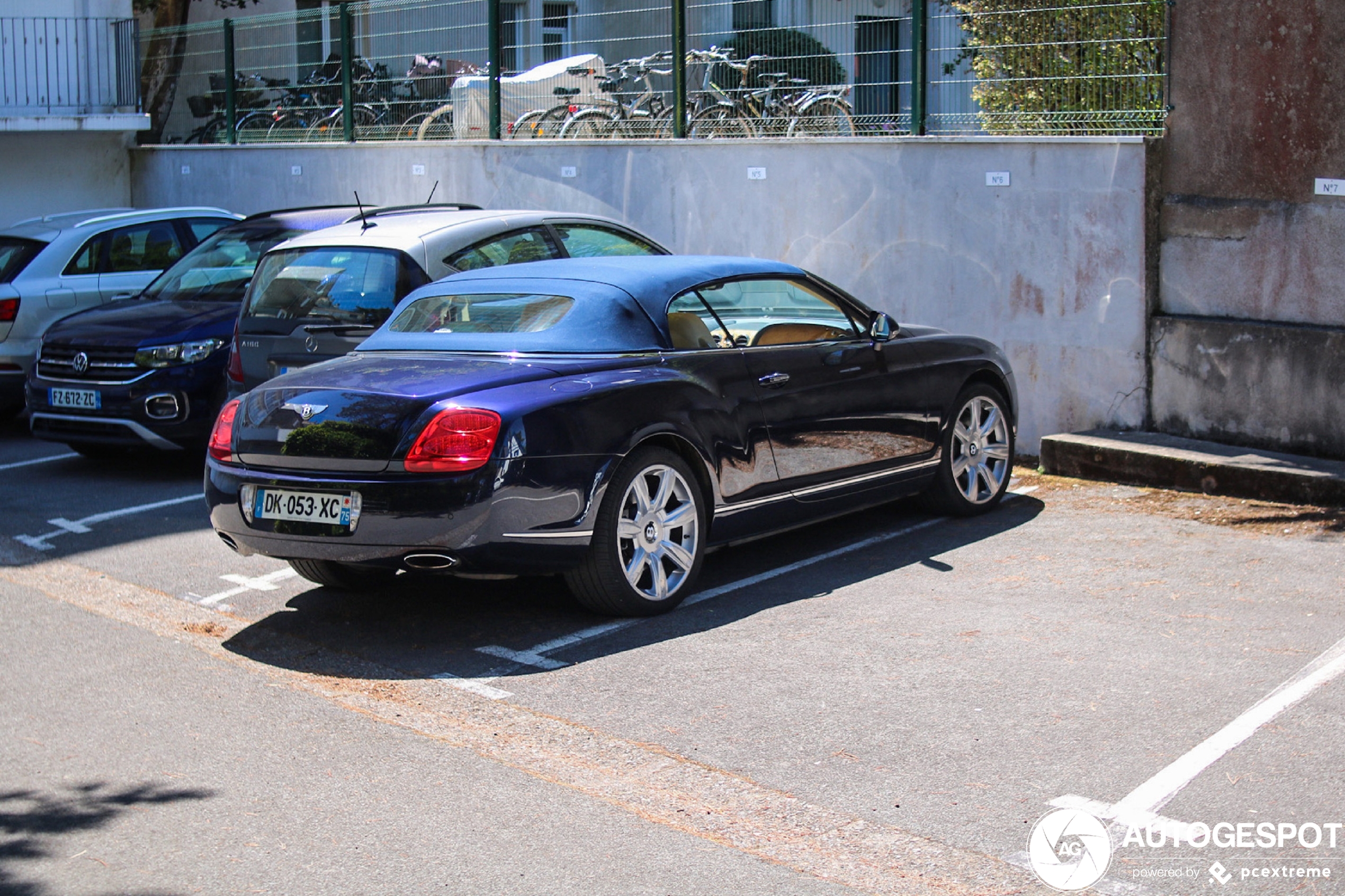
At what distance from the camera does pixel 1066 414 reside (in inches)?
393

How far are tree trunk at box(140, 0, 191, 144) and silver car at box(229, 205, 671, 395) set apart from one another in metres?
12.3

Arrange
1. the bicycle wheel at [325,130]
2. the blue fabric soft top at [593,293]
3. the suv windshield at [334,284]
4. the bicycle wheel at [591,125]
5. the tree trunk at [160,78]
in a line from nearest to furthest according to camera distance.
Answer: the blue fabric soft top at [593,293] → the suv windshield at [334,284] → the bicycle wheel at [591,125] → the bicycle wheel at [325,130] → the tree trunk at [160,78]

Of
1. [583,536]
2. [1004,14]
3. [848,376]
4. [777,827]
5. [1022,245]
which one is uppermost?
[1004,14]

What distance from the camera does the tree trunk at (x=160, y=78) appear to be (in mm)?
20352

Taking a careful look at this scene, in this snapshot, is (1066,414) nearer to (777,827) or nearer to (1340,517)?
(1340,517)

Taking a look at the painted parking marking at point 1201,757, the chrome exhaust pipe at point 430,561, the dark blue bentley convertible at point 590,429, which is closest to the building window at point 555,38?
the dark blue bentley convertible at point 590,429

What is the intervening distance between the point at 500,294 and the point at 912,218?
14.8 feet

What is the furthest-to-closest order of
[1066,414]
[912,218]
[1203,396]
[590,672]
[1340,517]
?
→ [912,218]
[1066,414]
[1203,396]
[1340,517]
[590,672]

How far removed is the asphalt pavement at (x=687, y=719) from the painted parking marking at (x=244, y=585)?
24mm

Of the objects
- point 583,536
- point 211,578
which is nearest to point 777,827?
point 583,536

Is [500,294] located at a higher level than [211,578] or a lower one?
higher

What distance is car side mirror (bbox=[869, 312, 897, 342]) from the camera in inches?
300

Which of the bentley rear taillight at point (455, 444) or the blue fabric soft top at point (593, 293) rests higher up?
the blue fabric soft top at point (593, 293)

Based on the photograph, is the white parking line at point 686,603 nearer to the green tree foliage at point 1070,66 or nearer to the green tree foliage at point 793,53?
the green tree foliage at point 1070,66
